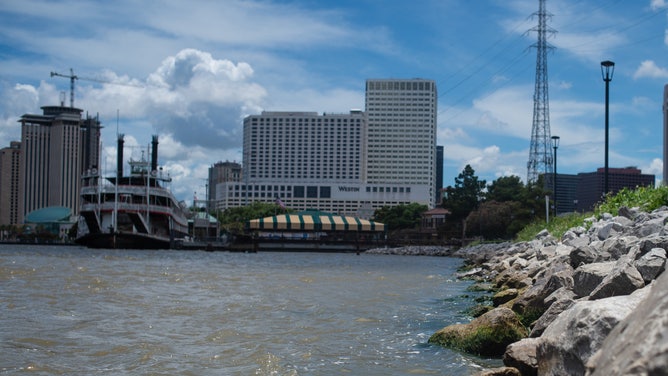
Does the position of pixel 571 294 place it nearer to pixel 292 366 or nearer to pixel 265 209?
pixel 292 366

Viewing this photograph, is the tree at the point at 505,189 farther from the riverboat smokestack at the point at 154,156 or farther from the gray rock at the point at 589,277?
the gray rock at the point at 589,277

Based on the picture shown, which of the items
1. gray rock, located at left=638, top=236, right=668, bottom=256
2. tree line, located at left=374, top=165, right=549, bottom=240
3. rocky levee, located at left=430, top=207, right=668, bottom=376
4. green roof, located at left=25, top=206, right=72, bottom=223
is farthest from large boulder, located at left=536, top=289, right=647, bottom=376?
green roof, located at left=25, top=206, right=72, bottom=223

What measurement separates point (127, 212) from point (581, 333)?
8412 centimetres

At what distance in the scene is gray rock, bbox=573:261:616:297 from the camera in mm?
10336

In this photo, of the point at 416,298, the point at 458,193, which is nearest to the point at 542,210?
the point at 458,193

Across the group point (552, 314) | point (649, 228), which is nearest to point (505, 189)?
point (649, 228)

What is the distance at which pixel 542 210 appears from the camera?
3666 inches

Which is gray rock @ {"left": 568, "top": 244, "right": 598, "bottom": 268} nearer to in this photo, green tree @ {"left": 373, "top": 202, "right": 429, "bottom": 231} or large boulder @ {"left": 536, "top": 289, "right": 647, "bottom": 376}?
large boulder @ {"left": 536, "top": 289, "right": 647, "bottom": 376}

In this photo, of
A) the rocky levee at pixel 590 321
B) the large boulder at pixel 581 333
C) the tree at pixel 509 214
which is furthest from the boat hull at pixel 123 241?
the large boulder at pixel 581 333

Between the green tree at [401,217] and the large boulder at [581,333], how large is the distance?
14321 centimetres

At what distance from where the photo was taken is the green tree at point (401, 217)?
150625 mm

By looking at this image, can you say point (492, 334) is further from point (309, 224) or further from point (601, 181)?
point (601, 181)

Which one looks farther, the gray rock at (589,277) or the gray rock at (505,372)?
the gray rock at (589,277)

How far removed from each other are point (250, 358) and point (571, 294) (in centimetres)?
505
